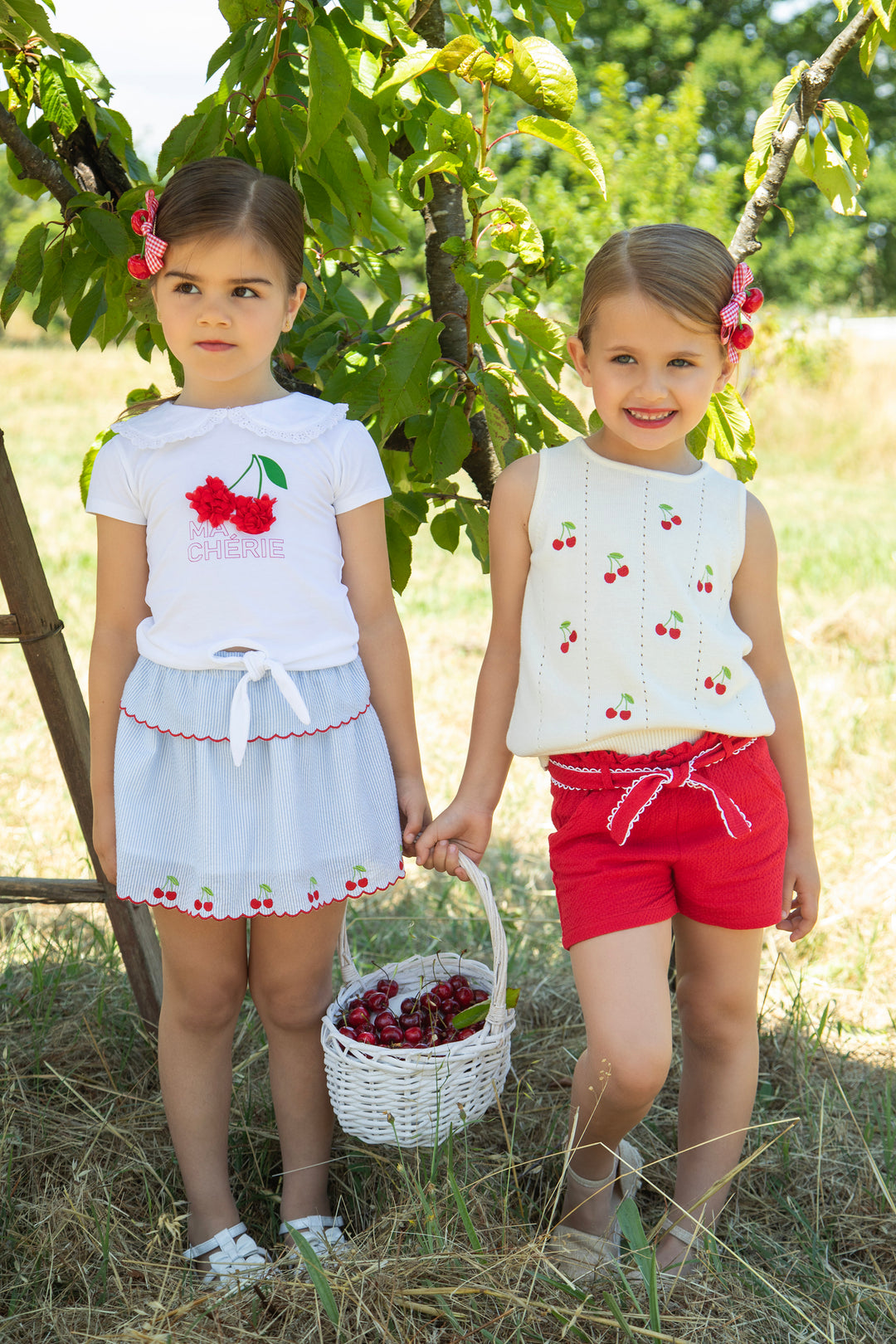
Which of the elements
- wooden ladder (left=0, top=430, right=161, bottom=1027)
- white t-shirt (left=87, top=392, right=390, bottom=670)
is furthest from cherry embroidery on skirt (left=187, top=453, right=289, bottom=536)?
wooden ladder (left=0, top=430, right=161, bottom=1027)

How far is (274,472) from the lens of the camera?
1.67m

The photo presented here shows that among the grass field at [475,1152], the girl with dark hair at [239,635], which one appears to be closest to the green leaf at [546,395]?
the girl with dark hair at [239,635]

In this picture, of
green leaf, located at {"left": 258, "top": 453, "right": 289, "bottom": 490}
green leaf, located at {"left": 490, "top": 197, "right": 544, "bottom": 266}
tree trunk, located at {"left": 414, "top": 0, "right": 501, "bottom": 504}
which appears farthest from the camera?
tree trunk, located at {"left": 414, "top": 0, "right": 501, "bottom": 504}

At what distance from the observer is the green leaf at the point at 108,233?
5.86ft

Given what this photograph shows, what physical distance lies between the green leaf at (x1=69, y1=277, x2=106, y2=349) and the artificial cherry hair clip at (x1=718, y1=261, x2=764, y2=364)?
100 cm

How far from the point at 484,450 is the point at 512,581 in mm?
465

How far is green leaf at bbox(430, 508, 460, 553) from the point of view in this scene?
6.98 ft

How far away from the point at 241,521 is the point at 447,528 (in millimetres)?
579

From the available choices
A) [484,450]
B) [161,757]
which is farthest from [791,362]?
[161,757]

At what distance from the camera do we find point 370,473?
5.68 ft

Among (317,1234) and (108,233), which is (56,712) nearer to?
(108,233)

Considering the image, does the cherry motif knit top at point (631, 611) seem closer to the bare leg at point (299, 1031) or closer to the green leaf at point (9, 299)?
the bare leg at point (299, 1031)

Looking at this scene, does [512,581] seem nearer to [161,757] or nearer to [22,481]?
[161,757]

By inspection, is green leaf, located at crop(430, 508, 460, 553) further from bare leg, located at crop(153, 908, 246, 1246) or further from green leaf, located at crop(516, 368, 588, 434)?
bare leg, located at crop(153, 908, 246, 1246)
